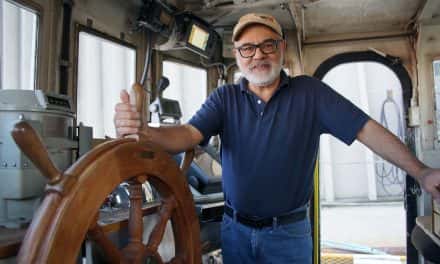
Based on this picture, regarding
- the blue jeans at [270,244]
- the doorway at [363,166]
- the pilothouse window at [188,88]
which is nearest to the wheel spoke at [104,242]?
the blue jeans at [270,244]

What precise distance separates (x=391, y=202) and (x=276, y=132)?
23.3 feet

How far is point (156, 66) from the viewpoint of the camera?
9.61 ft

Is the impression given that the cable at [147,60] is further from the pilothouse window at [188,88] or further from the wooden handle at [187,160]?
the wooden handle at [187,160]

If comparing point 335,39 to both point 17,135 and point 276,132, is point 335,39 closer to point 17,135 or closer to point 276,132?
point 276,132

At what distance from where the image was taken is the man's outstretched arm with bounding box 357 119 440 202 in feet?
3.52

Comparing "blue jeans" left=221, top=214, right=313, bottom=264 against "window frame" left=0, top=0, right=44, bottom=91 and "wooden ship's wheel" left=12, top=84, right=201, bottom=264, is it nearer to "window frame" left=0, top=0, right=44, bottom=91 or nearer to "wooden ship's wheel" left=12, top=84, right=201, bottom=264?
"wooden ship's wheel" left=12, top=84, right=201, bottom=264

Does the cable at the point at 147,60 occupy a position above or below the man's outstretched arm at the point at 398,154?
above

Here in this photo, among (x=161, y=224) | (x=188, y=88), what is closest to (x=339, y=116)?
(x=161, y=224)

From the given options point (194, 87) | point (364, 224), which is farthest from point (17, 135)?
point (364, 224)

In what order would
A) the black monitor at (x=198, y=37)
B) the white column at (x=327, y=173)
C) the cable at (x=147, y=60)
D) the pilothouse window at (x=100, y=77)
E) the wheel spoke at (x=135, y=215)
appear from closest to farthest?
the wheel spoke at (x=135, y=215) → the pilothouse window at (x=100, y=77) → the cable at (x=147, y=60) → the black monitor at (x=198, y=37) → the white column at (x=327, y=173)

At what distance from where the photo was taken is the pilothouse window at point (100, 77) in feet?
7.45

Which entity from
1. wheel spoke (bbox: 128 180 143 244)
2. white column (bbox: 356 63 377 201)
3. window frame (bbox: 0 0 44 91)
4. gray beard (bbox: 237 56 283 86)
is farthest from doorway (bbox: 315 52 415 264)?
wheel spoke (bbox: 128 180 143 244)

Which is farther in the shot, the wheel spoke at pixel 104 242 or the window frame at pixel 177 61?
the window frame at pixel 177 61

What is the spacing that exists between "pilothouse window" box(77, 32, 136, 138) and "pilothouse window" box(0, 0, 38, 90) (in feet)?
1.02
